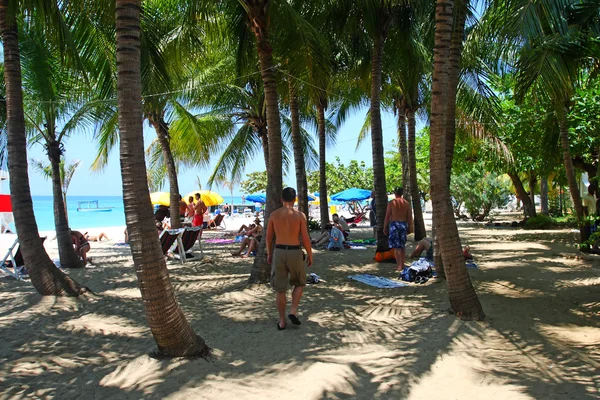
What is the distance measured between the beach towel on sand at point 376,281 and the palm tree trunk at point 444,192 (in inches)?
74.0

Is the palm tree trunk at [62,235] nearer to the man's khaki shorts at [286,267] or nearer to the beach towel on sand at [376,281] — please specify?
the beach towel on sand at [376,281]

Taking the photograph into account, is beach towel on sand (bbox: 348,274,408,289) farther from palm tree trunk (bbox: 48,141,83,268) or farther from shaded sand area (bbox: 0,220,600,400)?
palm tree trunk (bbox: 48,141,83,268)

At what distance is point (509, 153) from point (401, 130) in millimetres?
4004

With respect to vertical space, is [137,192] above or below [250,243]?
above

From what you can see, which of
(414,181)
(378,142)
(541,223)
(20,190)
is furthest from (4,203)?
(541,223)

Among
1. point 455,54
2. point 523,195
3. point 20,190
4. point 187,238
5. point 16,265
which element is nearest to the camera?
point 20,190

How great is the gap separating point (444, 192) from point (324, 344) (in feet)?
6.82

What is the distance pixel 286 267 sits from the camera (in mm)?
4898

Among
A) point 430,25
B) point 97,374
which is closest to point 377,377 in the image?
point 97,374

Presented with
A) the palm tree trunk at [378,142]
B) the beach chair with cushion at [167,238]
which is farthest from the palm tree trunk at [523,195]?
the beach chair with cushion at [167,238]

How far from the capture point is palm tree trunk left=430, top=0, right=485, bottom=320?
516 cm

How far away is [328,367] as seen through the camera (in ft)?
12.4

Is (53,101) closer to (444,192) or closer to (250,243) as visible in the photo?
(250,243)

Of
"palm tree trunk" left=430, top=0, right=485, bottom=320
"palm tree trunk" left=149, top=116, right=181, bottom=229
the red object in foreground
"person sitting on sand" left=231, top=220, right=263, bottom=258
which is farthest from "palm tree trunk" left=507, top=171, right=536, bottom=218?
the red object in foreground
